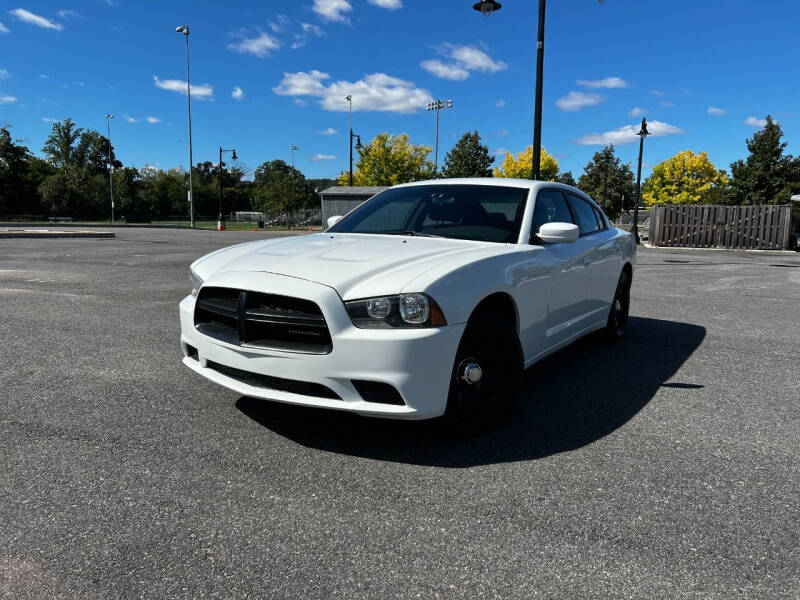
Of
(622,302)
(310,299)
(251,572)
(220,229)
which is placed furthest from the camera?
(220,229)

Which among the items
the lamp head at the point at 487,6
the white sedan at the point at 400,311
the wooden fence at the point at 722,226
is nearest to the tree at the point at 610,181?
the wooden fence at the point at 722,226

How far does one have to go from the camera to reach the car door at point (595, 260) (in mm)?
4828

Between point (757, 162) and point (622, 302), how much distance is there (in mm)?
48895

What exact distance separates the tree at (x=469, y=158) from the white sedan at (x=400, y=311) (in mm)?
58088

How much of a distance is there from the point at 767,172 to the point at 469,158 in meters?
27.7

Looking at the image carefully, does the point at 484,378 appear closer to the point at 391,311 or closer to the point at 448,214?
the point at 391,311

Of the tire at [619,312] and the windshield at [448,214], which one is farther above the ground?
the windshield at [448,214]

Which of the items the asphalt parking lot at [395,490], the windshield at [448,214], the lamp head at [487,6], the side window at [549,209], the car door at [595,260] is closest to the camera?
the asphalt parking lot at [395,490]

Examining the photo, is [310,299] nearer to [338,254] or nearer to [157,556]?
[338,254]

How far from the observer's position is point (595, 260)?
4.99 m

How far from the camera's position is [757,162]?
4578 centimetres

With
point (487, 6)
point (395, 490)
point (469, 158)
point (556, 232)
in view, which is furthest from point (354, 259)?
point (469, 158)

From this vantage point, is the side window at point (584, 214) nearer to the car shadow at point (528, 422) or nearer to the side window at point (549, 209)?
the side window at point (549, 209)

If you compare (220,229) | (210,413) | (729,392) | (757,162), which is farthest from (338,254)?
(757,162)
